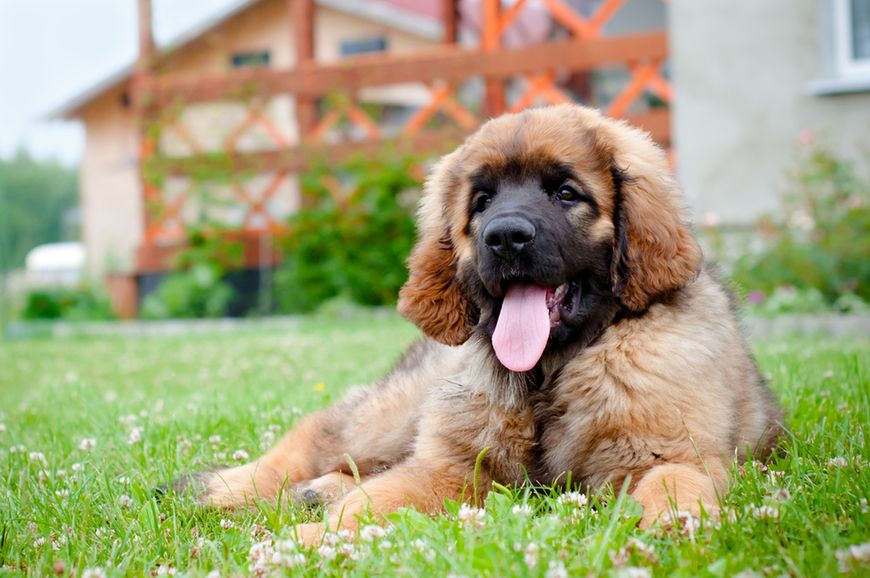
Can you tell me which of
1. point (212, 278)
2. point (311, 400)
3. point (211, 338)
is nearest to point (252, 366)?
point (311, 400)

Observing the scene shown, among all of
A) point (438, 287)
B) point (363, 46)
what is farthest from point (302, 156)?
point (363, 46)

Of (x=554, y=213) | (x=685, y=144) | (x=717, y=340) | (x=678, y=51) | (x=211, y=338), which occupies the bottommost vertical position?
(x=211, y=338)

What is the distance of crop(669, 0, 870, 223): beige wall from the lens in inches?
377

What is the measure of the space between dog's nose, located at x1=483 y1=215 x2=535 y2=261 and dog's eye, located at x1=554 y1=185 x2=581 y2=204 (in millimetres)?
234

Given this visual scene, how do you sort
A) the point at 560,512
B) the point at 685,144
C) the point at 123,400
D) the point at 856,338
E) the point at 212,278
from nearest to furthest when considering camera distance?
the point at 560,512
the point at 123,400
the point at 856,338
the point at 685,144
the point at 212,278

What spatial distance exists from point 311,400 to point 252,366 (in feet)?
8.31

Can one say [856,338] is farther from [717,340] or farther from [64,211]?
[64,211]

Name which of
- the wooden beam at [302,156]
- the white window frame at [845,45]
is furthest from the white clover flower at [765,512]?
the wooden beam at [302,156]

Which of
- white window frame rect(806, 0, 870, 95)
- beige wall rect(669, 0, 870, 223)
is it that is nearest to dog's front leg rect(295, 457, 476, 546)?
beige wall rect(669, 0, 870, 223)

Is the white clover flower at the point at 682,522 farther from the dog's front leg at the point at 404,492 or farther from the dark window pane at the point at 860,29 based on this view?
the dark window pane at the point at 860,29

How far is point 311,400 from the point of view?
5105 millimetres

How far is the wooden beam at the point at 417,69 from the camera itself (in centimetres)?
1177

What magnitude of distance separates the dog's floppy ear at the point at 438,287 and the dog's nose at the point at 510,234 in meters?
0.46

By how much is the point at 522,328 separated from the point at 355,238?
9.93 meters
